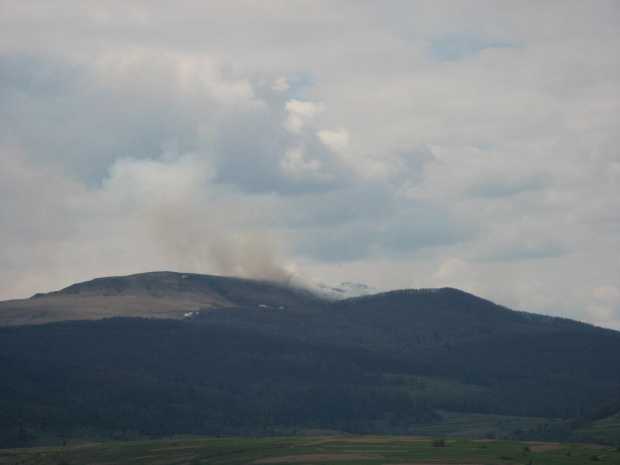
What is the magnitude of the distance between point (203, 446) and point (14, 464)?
111 ft

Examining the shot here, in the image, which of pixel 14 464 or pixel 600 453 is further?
pixel 14 464

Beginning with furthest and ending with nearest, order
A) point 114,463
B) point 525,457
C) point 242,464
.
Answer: point 114,463 < point 242,464 < point 525,457

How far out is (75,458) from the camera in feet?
613

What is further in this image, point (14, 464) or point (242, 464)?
point (14, 464)

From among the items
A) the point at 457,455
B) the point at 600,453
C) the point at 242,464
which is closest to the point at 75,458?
the point at 242,464

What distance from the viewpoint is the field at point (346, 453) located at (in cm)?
14750

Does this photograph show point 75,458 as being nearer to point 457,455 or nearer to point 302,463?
point 302,463

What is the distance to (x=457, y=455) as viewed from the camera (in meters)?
152

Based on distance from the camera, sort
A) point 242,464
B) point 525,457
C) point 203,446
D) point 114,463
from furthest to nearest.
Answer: point 203,446
point 114,463
point 242,464
point 525,457

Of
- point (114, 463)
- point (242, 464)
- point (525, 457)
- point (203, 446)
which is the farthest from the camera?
point (203, 446)

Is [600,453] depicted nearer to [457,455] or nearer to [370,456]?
[457,455]

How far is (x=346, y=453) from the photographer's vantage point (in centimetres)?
16175

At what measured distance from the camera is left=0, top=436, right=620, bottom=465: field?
14750 centimetres

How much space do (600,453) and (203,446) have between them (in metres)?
75.2
